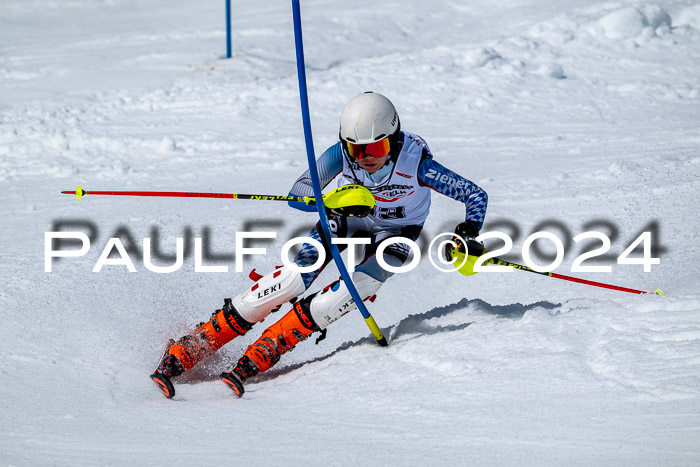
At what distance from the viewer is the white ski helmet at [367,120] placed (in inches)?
164

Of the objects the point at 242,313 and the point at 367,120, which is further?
the point at 242,313

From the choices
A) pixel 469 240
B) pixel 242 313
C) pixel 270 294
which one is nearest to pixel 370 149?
pixel 469 240

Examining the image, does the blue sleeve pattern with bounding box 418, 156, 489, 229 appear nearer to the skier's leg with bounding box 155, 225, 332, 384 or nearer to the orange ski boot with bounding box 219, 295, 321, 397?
the skier's leg with bounding box 155, 225, 332, 384

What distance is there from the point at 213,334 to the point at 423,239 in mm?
2750

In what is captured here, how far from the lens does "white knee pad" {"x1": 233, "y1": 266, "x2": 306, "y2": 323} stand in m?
4.31

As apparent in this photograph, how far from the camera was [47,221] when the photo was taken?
274 inches

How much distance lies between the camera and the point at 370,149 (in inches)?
167

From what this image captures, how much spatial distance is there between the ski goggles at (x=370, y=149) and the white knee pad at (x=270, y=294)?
A: 0.75 meters

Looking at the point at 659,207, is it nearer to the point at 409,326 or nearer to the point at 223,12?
the point at 409,326

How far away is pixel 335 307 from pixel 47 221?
12.4ft

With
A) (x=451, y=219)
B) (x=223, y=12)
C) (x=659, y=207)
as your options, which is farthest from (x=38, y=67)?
(x=659, y=207)

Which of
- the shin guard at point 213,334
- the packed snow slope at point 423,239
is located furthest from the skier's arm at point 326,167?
the packed snow slope at point 423,239

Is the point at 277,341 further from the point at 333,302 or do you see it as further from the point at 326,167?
the point at 326,167

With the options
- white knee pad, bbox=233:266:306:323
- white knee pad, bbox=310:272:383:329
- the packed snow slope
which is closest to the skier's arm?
white knee pad, bbox=233:266:306:323
